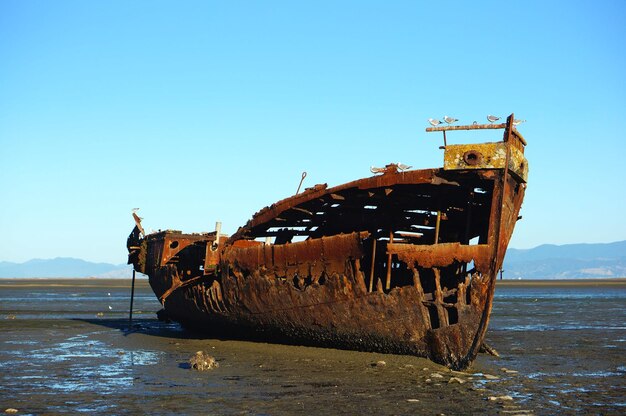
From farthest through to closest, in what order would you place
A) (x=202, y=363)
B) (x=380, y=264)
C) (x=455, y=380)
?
(x=380, y=264), (x=202, y=363), (x=455, y=380)

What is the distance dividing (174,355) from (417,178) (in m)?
5.51

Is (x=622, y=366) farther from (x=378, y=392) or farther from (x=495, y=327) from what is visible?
(x=495, y=327)

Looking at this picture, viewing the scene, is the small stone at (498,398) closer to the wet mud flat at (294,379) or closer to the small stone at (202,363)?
the wet mud flat at (294,379)

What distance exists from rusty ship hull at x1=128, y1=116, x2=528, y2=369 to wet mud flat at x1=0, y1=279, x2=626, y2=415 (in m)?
0.44

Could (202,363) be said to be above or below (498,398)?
above

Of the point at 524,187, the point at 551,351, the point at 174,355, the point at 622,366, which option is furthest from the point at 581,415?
the point at 174,355

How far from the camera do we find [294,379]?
9883 millimetres

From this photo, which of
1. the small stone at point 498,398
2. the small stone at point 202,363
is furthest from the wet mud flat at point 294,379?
the small stone at point 202,363

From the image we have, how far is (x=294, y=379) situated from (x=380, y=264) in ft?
16.9

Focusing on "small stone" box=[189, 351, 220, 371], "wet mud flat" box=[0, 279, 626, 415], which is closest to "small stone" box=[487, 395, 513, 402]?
"wet mud flat" box=[0, 279, 626, 415]

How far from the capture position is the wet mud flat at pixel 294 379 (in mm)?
8062

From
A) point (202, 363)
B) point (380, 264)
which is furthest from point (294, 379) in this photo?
point (380, 264)

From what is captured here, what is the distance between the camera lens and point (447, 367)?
10.7 m

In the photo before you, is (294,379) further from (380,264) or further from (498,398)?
(380,264)
